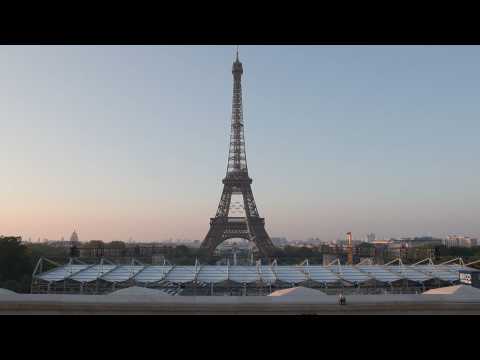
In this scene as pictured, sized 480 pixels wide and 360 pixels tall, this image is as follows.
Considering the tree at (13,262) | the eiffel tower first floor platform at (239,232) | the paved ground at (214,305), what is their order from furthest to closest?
the eiffel tower first floor platform at (239,232) → the tree at (13,262) → the paved ground at (214,305)

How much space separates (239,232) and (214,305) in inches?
1068

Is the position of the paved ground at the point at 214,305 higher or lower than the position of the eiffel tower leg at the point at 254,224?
lower

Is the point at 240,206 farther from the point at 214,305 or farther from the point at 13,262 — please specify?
the point at 214,305

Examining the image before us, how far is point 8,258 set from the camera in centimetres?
1688

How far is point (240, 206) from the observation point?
1213 inches

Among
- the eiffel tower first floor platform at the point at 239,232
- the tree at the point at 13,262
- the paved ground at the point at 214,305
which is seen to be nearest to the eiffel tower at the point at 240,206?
the eiffel tower first floor platform at the point at 239,232

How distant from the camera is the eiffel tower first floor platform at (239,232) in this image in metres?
29.2

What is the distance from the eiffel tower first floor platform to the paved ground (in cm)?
2570

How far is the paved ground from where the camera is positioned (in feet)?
10.1

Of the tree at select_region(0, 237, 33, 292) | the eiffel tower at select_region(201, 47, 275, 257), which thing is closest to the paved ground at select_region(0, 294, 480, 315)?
the tree at select_region(0, 237, 33, 292)

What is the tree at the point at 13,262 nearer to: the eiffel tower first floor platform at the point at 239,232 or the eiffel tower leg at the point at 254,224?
the eiffel tower first floor platform at the point at 239,232

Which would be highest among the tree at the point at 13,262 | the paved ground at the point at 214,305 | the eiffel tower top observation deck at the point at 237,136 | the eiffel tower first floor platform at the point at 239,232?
the eiffel tower top observation deck at the point at 237,136
